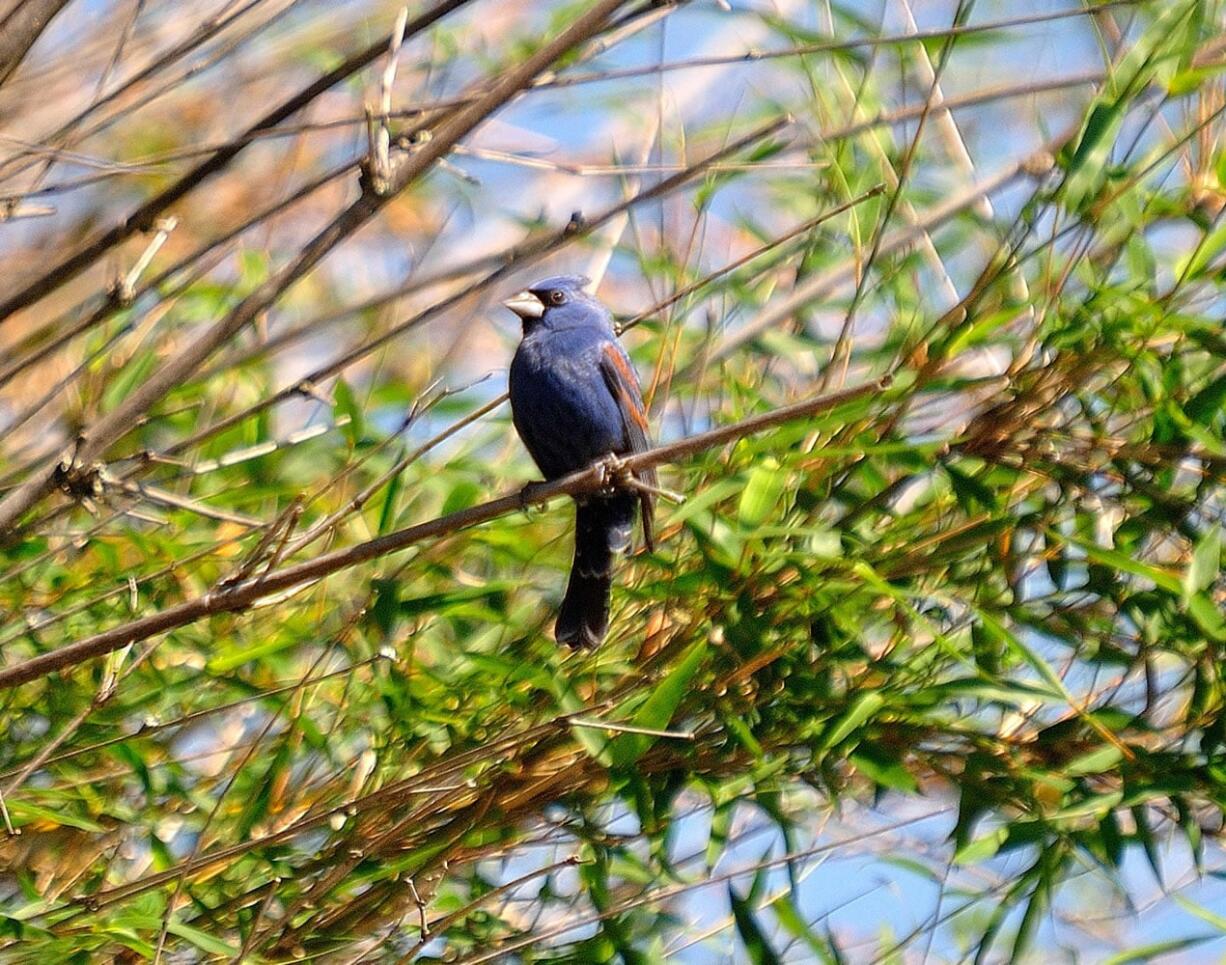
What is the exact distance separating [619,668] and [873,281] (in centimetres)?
87

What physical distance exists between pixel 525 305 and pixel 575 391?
0.88ft

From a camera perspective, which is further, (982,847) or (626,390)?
(626,390)

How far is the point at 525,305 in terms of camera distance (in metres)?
3.56

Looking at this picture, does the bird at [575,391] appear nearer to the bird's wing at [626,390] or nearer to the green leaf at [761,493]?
the bird's wing at [626,390]

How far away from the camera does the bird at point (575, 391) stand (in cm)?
331

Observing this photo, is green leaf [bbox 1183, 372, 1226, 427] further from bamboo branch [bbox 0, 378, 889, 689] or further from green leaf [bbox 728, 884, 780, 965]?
green leaf [bbox 728, 884, 780, 965]

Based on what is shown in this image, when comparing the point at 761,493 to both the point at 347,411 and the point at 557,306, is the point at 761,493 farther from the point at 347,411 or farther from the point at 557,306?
the point at 557,306

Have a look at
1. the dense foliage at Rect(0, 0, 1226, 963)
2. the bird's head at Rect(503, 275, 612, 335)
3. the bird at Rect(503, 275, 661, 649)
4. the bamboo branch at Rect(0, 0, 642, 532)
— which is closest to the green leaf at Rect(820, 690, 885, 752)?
the dense foliage at Rect(0, 0, 1226, 963)

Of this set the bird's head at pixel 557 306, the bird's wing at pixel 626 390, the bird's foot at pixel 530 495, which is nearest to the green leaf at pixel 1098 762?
the bird's foot at pixel 530 495

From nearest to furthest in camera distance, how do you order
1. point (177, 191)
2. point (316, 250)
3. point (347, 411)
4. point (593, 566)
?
point (316, 250)
point (177, 191)
point (347, 411)
point (593, 566)

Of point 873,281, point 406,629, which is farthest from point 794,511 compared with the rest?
point 406,629

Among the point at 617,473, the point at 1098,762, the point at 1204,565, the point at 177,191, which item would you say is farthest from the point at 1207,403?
the point at 177,191

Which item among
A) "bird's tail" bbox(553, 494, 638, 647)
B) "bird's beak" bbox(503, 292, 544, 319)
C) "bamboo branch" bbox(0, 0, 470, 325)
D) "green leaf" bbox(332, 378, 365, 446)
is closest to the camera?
"bamboo branch" bbox(0, 0, 470, 325)

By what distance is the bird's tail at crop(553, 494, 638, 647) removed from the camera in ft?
9.03
